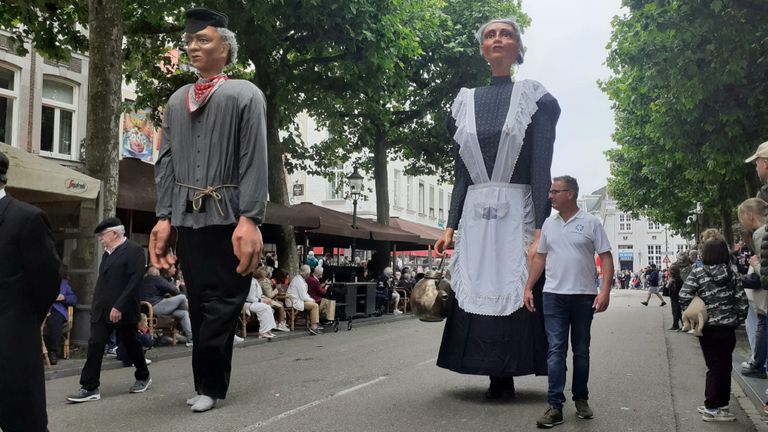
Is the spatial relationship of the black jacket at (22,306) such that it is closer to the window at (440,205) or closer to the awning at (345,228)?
the awning at (345,228)

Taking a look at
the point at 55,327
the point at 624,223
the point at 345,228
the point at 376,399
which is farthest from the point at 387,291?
the point at 624,223

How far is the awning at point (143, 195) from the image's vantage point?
41.1 ft

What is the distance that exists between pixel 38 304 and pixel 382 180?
23272 mm

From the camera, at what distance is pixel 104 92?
457 inches

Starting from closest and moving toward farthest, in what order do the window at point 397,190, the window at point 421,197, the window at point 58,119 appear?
the window at point 58,119 → the window at point 397,190 → the window at point 421,197

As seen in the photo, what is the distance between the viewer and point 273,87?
17141 millimetres

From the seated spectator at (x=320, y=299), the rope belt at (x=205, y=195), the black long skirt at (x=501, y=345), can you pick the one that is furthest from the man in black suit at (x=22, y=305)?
the seated spectator at (x=320, y=299)

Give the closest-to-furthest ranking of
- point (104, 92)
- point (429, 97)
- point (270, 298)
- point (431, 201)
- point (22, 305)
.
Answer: point (22, 305) → point (104, 92) → point (270, 298) → point (429, 97) → point (431, 201)

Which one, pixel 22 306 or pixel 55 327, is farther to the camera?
pixel 55 327

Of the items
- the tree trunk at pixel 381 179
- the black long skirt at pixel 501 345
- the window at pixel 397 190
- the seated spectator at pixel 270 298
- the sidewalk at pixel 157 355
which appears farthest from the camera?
the window at pixel 397 190

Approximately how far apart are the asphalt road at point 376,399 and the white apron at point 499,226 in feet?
2.70

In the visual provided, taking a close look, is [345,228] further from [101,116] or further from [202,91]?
[202,91]

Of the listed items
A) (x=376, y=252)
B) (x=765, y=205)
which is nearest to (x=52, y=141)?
(x=376, y=252)

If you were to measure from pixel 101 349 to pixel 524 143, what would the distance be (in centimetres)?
422
